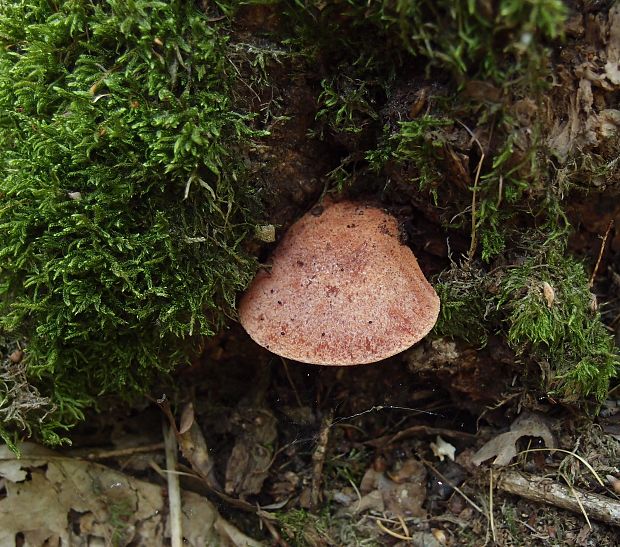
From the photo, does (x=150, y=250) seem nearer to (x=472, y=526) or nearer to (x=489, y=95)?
(x=489, y=95)

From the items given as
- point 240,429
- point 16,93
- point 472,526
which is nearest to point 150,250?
point 16,93

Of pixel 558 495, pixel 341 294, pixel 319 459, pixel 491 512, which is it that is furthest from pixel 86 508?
pixel 558 495

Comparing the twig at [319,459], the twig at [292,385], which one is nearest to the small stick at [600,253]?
the twig at [319,459]

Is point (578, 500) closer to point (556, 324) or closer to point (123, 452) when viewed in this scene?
point (556, 324)

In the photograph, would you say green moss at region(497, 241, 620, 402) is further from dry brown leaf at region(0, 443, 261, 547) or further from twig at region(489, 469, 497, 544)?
dry brown leaf at region(0, 443, 261, 547)

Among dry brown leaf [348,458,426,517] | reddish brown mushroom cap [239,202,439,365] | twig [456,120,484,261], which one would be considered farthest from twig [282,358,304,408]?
twig [456,120,484,261]

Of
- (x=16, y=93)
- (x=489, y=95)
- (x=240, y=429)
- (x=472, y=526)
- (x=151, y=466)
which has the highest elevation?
(x=489, y=95)
